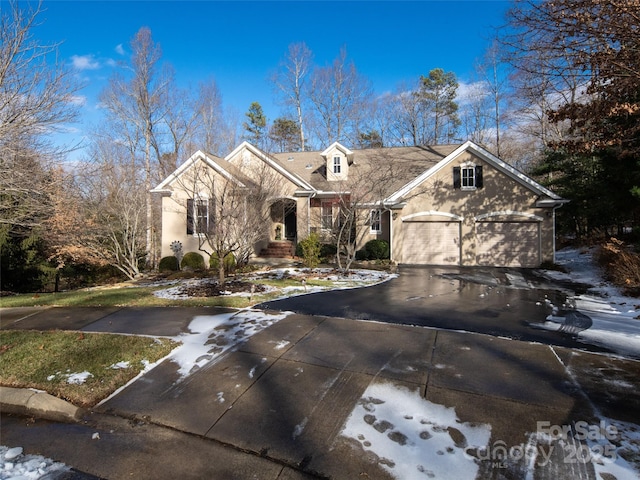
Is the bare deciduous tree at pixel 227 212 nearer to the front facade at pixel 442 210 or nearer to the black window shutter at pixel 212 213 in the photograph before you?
the black window shutter at pixel 212 213

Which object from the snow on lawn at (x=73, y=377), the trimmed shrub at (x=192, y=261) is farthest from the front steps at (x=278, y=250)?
the snow on lawn at (x=73, y=377)

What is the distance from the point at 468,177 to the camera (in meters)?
16.7

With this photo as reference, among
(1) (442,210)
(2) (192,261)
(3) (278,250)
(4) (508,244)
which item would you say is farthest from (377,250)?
(2) (192,261)

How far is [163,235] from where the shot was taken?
18016 mm

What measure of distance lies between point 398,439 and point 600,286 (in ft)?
38.4

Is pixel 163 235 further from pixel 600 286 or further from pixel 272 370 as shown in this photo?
pixel 600 286

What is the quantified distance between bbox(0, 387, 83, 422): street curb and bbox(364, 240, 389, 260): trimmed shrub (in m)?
14.5

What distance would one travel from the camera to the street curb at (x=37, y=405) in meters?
3.60

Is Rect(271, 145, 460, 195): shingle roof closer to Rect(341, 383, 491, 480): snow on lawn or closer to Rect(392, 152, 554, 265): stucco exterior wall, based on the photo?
Rect(392, 152, 554, 265): stucco exterior wall

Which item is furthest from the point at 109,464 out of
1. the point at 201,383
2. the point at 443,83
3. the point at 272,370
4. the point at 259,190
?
the point at 443,83

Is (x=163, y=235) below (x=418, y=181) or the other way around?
below

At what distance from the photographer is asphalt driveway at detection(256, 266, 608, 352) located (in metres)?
6.16

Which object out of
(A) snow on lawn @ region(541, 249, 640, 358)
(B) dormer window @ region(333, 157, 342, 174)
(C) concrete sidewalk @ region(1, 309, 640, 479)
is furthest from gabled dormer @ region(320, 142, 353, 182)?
(C) concrete sidewalk @ region(1, 309, 640, 479)

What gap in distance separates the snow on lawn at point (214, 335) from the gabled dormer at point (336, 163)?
47.4ft
